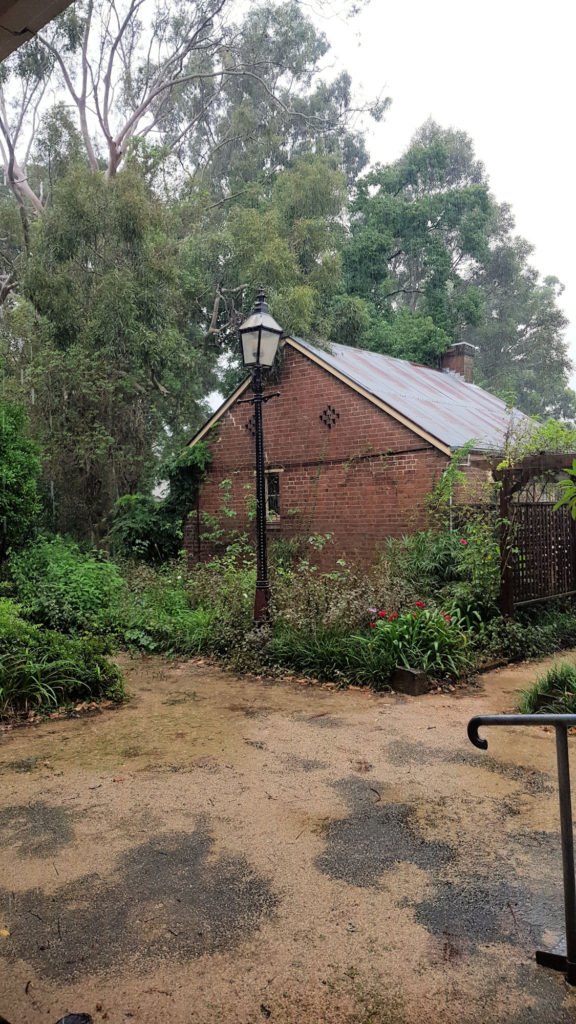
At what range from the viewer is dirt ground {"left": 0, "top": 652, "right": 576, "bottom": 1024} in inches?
90.9

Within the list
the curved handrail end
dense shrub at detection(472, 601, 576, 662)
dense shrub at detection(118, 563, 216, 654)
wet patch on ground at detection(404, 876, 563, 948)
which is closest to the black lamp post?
dense shrub at detection(118, 563, 216, 654)

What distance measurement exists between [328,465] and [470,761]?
865cm

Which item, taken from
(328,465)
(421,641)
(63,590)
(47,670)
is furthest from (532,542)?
(47,670)

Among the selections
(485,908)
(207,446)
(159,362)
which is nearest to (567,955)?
(485,908)

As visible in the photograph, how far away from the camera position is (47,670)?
239 inches

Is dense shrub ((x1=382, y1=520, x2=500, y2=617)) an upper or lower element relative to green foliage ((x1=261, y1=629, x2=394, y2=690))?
upper

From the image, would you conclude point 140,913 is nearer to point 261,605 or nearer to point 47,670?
point 47,670

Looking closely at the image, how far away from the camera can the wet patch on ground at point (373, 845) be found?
3.17 metres

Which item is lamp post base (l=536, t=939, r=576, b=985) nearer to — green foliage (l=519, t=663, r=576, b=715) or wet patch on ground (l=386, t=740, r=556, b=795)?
wet patch on ground (l=386, t=740, r=556, b=795)

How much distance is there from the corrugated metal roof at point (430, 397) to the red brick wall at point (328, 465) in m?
0.37

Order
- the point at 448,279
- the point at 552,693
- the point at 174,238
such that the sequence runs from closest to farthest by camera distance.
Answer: the point at 552,693 → the point at 174,238 → the point at 448,279

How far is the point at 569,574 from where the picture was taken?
9750 mm

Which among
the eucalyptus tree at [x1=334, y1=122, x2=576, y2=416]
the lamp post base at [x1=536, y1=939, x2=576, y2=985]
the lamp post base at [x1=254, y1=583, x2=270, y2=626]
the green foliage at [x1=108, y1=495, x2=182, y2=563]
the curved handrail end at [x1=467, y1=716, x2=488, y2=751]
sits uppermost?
the eucalyptus tree at [x1=334, y1=122, x2=576, y2=416]

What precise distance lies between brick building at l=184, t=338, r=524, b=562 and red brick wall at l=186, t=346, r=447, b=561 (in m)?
0.02
